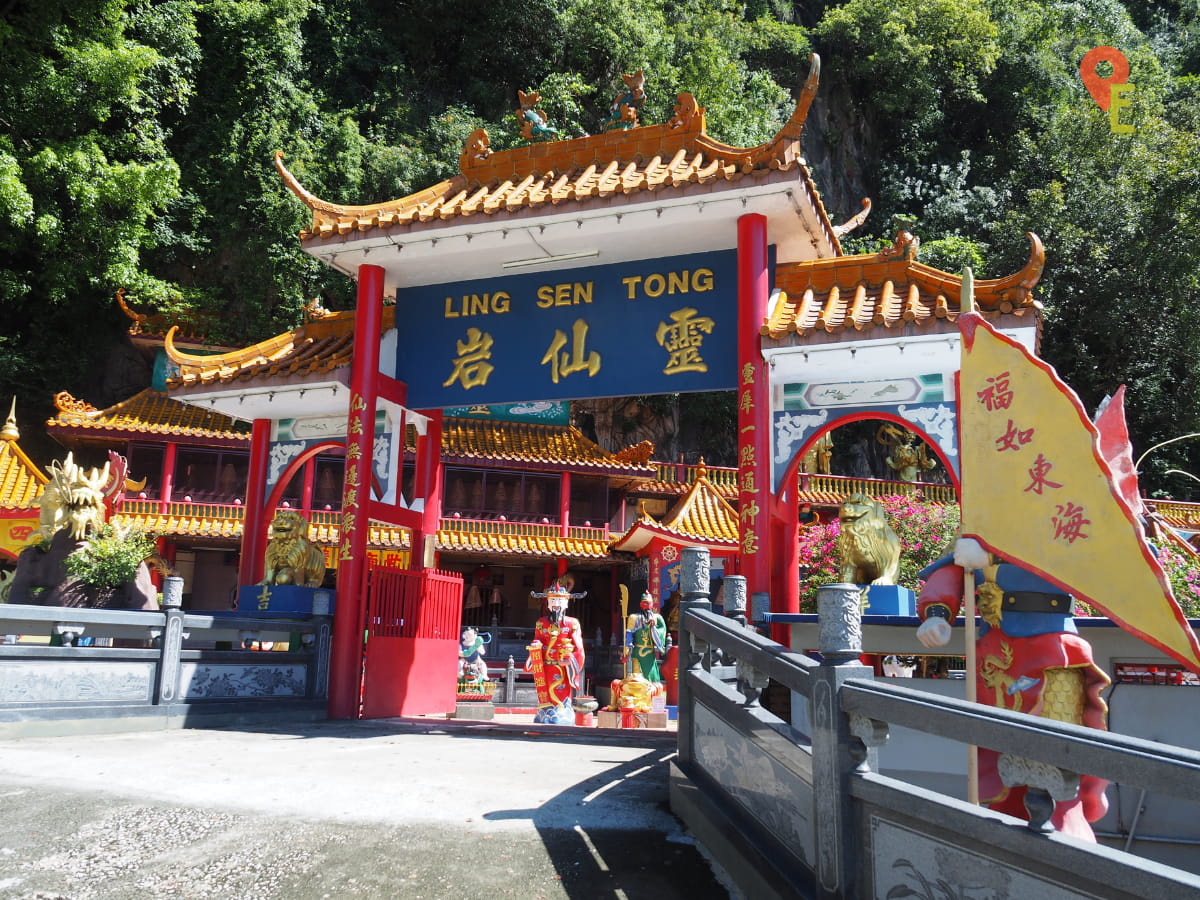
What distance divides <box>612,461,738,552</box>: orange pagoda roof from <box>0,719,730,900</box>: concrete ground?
1395cm

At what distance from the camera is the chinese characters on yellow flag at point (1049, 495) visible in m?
3.46

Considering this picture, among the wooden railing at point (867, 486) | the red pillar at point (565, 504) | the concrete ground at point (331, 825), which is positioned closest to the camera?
the concrete ground at point (331, 825)

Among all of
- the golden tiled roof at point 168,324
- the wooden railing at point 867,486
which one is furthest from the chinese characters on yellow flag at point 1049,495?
the golden tiled roof at point 168,324

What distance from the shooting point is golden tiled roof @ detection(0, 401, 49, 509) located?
20.5 m

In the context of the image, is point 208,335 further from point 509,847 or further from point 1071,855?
point 1071,855

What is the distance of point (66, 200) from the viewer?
24516 millimetres

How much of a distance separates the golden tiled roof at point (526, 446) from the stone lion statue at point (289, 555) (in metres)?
12.2

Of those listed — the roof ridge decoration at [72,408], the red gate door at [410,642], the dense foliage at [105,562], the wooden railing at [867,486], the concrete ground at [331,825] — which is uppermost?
the roof ridge decoration at [72,408]

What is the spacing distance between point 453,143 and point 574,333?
66.3 feet

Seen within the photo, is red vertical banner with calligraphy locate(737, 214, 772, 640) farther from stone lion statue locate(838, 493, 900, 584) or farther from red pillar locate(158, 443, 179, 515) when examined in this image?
red pillar locate(158, 443, 179, 515)

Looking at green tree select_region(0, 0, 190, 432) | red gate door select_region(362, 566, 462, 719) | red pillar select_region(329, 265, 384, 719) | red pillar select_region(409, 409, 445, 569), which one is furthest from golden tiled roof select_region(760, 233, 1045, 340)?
green tree select_region(0, 0, 190, 432)

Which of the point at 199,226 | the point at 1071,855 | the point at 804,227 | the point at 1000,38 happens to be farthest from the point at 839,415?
the point at 1000,38

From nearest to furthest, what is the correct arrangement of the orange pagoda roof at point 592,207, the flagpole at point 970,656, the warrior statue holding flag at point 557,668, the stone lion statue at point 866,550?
the flagpole at point 970,656, the stone lion statue at point 866,550, the orange pagoda roof at point 592,207, the warrior statue holding flag at point 557,668

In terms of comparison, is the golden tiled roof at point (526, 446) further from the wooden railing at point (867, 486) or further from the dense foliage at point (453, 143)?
the dense foliage at point (453, 143)
